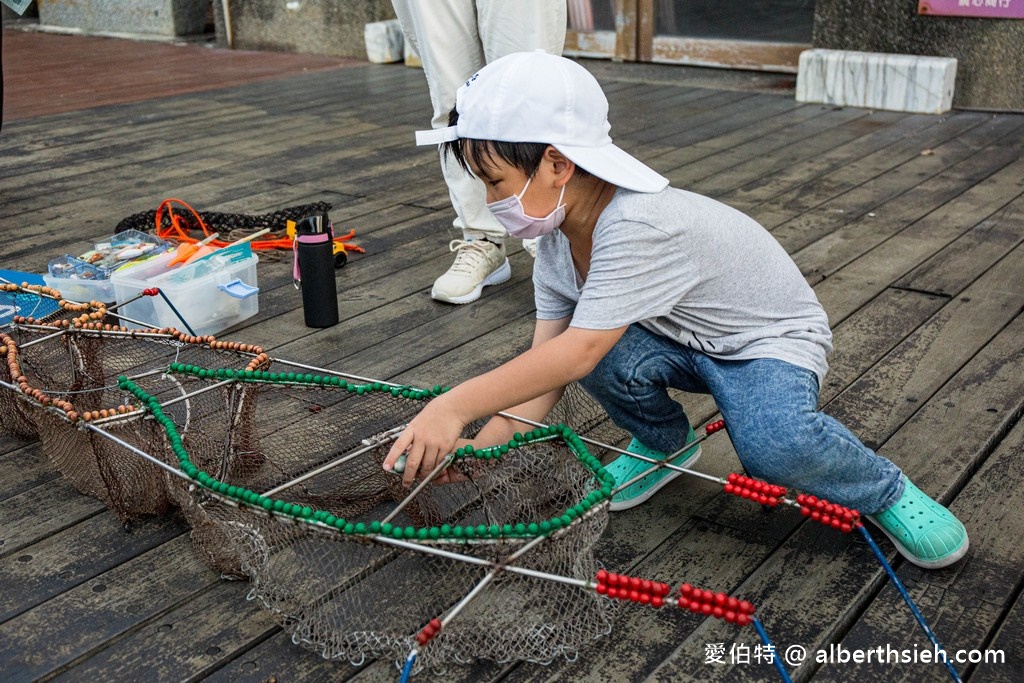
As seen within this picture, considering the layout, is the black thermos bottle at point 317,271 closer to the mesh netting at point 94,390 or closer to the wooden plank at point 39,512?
the mesh netting at point 94,390

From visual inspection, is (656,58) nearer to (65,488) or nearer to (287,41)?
(287,41)

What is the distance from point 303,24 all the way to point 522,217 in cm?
602

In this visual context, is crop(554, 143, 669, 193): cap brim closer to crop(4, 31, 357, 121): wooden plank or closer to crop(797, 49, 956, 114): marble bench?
crop(797, 49, 956, 114): marble bench

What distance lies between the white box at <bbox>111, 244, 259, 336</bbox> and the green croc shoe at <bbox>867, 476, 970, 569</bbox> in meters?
1.55

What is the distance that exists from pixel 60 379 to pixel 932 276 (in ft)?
7.24

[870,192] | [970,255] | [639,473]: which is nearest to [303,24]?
[870,192]

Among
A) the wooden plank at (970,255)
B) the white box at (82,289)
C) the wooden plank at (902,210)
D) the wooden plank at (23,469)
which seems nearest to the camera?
the wooden plank at (23,469)

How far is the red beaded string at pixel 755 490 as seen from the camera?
5.10 feet

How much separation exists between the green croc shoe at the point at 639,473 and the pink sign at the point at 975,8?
3.63 metres

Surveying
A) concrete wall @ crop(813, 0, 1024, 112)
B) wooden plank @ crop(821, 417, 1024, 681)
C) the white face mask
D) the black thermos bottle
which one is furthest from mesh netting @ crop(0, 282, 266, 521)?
concrete wall @ crop(813, 0, 1024, 112)

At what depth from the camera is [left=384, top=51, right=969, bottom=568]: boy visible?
5.17 feet

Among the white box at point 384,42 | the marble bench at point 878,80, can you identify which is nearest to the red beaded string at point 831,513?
the marble bench at point 878,80

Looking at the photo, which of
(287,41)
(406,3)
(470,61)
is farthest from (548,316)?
(287,41)

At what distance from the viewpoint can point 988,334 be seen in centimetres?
257
